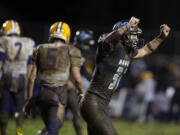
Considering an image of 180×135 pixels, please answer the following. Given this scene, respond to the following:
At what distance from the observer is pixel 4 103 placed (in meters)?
8.17

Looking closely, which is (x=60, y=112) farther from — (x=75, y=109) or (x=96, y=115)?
(x=75, y=109)

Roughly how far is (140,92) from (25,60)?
772 centimetres

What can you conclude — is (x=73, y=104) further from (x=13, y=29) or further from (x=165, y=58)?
(x=165, y=58)

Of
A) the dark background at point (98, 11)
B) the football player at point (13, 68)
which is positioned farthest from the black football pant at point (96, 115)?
the dark background at point (98, 11)

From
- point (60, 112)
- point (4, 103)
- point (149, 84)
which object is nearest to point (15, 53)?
point (4, 103)

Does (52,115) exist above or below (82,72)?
below

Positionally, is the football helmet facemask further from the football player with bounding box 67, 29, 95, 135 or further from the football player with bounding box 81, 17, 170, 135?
the football player with bounding box 81, 17, 170, 135

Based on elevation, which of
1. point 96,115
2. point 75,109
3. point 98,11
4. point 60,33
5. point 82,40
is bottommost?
point 75,109

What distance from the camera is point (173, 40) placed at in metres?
16.2

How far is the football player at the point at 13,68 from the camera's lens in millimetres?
8195

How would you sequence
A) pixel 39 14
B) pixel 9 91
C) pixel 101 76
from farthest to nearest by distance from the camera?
pixel 39 14 < pixel 9 91 < pixel 101 76

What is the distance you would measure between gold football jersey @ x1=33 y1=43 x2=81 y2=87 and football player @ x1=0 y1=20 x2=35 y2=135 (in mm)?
1647

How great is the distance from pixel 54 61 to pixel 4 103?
211 cm

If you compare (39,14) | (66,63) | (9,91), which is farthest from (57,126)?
(39,14)
